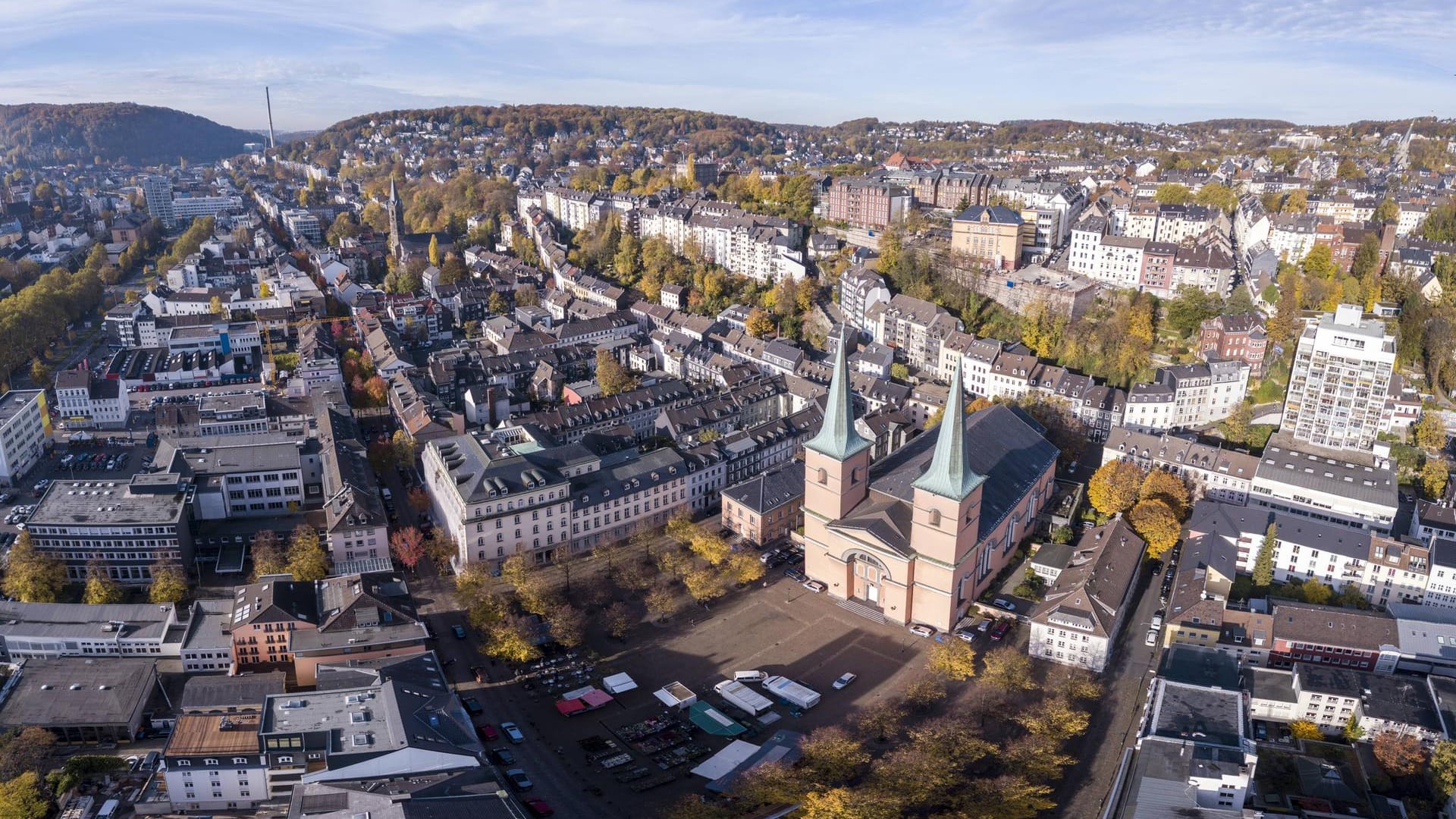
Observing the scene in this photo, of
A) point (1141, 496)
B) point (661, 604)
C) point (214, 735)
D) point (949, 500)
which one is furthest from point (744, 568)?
point (214, 735)

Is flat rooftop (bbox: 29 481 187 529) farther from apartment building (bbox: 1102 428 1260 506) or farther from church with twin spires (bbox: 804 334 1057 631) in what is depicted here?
apartment building (bbox: 1102 428 1260 506)

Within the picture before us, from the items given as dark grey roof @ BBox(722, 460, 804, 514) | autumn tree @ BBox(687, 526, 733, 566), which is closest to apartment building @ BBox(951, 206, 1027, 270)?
dark grey roof @ BBox(722, 460, 804, 514)

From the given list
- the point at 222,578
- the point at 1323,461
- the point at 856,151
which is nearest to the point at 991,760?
the point at 1323,461

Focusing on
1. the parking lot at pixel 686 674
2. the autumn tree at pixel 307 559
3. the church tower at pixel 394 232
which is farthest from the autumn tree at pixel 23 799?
the church tower at pixel 394 232

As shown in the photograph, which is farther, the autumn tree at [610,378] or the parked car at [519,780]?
the autumn tree at [610,378]

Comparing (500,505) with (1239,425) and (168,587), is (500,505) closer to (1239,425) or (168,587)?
(168,587)

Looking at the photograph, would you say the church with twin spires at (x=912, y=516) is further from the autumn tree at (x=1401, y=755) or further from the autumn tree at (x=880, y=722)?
the autumn tree at (x=1401, y=755)

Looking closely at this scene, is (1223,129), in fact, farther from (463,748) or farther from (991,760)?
(463,748)
